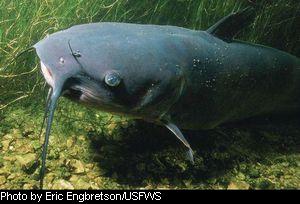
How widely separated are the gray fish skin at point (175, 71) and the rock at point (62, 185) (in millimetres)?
613

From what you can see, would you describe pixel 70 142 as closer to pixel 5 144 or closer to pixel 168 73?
pixel 5 144

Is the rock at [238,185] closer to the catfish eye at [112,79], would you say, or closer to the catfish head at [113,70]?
the catfish head at [113,70]

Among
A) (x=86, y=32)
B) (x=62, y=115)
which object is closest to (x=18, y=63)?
(x=62, y=115)

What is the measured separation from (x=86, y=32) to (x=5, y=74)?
1472 mm

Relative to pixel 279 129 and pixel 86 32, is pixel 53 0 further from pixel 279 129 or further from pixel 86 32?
pixel 279 129

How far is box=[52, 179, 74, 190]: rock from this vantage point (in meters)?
2.38

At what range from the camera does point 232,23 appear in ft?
9.52

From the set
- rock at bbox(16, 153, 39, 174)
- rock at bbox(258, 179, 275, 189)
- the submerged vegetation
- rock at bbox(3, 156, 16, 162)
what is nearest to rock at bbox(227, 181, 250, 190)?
the submerged vegetation

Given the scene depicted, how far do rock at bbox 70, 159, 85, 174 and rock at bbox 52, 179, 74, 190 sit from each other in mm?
148

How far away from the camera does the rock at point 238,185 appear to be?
275 cm

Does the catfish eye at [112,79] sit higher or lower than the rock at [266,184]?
higher
